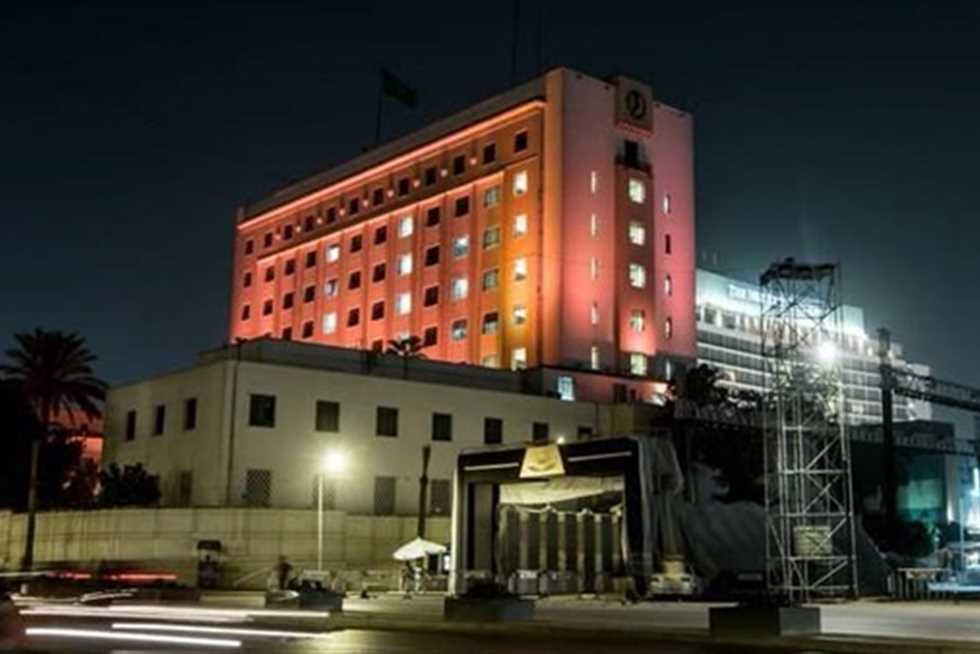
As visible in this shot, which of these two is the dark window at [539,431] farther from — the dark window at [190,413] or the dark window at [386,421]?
the dark window at [190,413]

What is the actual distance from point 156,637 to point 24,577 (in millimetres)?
15888

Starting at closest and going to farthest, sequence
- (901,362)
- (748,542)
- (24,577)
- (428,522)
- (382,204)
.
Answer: (24,577)
(748,542)
(428,522)
(382,204)
(901,362)

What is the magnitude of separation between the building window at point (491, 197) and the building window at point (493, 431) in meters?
27.7

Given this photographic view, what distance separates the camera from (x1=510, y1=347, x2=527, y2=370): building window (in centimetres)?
8638

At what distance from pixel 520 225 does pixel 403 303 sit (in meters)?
15.2

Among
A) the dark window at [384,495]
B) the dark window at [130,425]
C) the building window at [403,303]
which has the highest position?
the building window at [403,303]

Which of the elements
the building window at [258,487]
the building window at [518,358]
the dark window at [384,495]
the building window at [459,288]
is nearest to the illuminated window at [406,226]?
the building window at [459,288]

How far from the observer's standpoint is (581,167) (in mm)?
88250

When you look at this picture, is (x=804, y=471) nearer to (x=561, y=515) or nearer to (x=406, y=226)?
(x=561, y=515)

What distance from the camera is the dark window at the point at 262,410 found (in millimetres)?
57969

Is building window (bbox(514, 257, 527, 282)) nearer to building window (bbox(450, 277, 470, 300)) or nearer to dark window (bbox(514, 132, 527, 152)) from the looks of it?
building window (bbox(450, 277, 470, 300))

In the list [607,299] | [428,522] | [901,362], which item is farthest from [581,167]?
[901,362]

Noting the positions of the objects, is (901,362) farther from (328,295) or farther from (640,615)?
(640,615)

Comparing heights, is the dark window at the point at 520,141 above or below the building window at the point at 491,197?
above
